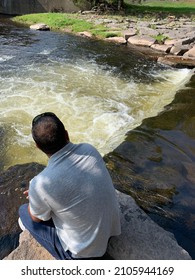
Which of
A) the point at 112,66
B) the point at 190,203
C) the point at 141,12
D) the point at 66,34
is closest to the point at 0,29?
the point at 66,34

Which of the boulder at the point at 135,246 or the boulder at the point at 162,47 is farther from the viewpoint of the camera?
the boulder at the point at 162,47

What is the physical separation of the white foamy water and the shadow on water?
17.7 inches

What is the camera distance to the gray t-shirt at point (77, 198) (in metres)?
2.46

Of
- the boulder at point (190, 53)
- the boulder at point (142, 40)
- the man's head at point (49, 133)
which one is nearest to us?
the man's head at point (49, 133)

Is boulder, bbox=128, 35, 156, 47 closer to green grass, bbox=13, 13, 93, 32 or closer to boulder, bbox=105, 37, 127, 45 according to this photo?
boulder, bbox=105, 37, 127, 45

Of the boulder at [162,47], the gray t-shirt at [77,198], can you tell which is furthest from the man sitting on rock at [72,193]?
the boulder at [162,47]

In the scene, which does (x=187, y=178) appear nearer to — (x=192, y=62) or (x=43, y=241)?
(x=43, y=241)

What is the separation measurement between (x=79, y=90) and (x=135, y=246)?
22.9 feet

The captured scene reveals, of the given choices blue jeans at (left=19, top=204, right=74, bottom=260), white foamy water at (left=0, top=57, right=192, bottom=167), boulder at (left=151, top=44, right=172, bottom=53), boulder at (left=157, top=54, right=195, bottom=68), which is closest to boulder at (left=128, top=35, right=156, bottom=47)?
boulder at (left=151, top=44, right=172, bottom=53)

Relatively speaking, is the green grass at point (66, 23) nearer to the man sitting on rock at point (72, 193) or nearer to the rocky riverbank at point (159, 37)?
the rocky riverbank at point (159, 37)

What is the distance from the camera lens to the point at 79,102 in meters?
8.71

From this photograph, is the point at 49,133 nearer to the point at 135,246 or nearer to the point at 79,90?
the point at 135,246

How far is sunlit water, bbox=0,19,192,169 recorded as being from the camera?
271 inches
